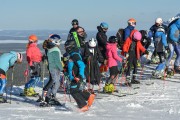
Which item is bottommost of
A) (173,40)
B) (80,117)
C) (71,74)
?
(80,117)

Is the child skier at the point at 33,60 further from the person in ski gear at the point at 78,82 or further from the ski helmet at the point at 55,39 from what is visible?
the person in ski gear at the point at 78,82

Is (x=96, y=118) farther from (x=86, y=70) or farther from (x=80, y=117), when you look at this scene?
(x=86, y=70)

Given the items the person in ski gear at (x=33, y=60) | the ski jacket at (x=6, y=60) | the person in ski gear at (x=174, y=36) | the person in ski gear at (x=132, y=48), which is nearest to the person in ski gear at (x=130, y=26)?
the person in ski gear at (x=132, y=48)

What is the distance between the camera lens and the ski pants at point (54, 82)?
388 inches

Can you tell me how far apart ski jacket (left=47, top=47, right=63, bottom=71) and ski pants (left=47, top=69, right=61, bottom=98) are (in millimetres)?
119

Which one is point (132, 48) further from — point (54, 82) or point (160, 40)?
point (54, 82)

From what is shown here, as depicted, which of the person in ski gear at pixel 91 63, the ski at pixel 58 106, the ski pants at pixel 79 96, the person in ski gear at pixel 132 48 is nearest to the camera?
the ski pants at pixel 79 96

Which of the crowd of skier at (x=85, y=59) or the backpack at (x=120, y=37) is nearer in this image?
the crowd of skier at (x=85, y=59)

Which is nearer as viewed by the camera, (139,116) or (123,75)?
(139,116)

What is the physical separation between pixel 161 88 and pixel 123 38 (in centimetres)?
225

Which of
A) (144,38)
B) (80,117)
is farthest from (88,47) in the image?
(144,38)

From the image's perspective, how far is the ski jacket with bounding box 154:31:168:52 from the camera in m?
14.0

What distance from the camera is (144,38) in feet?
50.8

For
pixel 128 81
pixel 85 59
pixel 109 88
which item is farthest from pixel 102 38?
pixel 109 88
